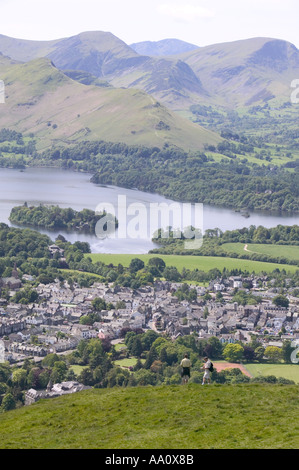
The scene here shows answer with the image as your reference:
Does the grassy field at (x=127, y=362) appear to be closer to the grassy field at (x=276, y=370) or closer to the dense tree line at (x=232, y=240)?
the grassy field at (x=276, y=370)

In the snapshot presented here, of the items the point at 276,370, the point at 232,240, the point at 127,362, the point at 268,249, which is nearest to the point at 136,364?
the point at 127,362

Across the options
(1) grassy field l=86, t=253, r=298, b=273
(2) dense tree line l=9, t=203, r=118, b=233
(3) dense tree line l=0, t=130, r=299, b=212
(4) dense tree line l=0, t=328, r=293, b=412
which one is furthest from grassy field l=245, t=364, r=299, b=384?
(3) dense tree line l=0, t=130, r=299, b=212

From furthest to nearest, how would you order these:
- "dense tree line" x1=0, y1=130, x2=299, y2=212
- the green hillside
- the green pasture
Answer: the green hillside
"dense tree line" x1=0, y1=130, x2=299, y2=212
the green pasture

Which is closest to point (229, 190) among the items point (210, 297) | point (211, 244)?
point (211, 244)

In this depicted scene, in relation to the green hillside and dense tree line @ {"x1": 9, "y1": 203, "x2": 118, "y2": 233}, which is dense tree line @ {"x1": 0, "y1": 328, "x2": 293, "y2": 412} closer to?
dense tree line @ {"x1": 9, "y1": 203, "x2": 118, "y2": 233}

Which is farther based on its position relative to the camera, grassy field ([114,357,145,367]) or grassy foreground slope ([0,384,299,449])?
grassy field ([114,357,145,367])

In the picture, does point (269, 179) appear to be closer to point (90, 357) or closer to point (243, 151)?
point (243, 151)

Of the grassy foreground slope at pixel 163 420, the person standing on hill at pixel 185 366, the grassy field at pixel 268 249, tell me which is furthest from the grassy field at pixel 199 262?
the grassy foreground slope at pixel 163 420

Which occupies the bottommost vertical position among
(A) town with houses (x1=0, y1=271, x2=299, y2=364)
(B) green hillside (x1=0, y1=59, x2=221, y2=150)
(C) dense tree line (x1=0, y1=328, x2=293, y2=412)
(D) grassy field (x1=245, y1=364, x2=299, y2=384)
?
(D) grassy field (x1=245, y1=364, x2=299, y2=384)
